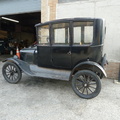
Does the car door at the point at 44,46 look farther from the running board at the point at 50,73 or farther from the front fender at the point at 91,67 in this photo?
the front fender at the point at 91,67

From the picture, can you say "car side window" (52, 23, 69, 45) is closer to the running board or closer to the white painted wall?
the running board

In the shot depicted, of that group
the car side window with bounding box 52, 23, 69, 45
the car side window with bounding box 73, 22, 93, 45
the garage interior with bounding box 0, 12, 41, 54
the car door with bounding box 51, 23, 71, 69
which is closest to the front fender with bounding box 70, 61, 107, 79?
the car door with bounding box 51, 23, 71, 69

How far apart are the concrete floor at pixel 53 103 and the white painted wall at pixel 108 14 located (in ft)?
3.86

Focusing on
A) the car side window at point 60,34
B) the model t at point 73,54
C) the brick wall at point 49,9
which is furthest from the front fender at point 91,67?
the brick wall at point 49,9

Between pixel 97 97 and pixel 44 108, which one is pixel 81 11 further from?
pixel 44 108

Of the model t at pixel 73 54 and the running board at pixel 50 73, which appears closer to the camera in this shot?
the model t at pixel 73 54

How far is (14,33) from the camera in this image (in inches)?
567

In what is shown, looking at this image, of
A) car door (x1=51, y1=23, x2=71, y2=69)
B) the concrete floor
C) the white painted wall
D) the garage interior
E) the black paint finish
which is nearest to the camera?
the concrete floor

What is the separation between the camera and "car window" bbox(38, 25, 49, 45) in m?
2.99

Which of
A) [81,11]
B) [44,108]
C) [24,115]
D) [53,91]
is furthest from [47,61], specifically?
[81,11]

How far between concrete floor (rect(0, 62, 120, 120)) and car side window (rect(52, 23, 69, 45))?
1.32m

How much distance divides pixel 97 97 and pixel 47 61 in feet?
5.11

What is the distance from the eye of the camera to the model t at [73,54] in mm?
2590

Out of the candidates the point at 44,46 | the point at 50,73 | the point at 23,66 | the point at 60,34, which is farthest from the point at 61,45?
the point at 23,66
